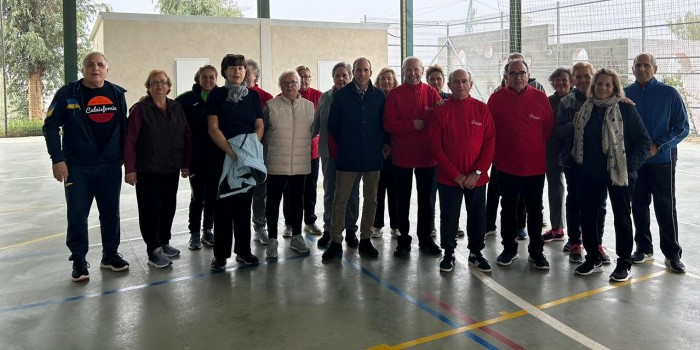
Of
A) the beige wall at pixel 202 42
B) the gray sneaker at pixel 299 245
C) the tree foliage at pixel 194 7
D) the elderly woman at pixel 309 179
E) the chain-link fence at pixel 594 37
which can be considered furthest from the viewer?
the tree foliage at pixel 194 7

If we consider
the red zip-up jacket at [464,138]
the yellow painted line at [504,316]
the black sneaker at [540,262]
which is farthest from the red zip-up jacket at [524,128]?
the yellow painted line at [504,316]

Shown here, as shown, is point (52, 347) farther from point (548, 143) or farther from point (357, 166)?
point (548, 143)

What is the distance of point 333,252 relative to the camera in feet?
15.1

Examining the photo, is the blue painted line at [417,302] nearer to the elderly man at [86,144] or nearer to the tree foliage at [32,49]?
the elderly man at [86,144]

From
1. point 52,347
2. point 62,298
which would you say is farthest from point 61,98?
point 52,347

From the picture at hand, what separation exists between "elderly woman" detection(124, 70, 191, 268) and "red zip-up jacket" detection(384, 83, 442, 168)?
1681 mm

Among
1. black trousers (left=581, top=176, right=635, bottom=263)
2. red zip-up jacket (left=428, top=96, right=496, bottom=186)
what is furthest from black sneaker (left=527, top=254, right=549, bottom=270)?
red zip-up jacket (left=428, top=96, right=496, bottom=186)

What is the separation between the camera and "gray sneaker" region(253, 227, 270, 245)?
5188 millimetres

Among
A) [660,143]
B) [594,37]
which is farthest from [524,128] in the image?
[594,37]

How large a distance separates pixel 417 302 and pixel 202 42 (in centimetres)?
1270

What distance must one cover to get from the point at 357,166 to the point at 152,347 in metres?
2.10

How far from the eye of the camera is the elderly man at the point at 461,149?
4055 millimetres

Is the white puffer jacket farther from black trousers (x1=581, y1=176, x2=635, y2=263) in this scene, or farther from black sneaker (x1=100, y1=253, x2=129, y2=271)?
black trousers (x1=581, y1=176, x2=635, y2=263)

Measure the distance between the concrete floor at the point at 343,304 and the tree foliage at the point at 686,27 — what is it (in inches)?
292
